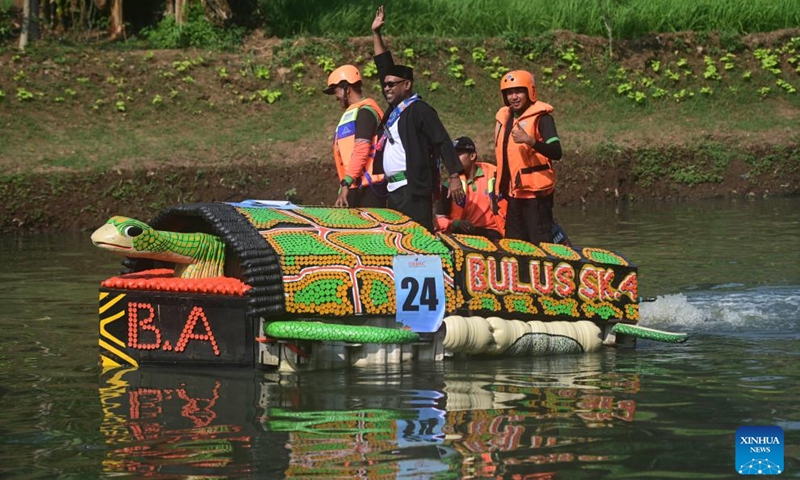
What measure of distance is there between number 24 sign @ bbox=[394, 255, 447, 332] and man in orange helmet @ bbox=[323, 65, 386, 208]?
58.6 inches

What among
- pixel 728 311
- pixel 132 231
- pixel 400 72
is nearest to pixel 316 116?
pixel 728 311

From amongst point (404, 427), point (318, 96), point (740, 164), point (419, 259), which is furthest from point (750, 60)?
point (404, 427)

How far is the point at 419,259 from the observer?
7914 mm

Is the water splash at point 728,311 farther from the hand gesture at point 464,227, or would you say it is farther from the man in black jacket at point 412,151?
the man in black jacket at point 412,151

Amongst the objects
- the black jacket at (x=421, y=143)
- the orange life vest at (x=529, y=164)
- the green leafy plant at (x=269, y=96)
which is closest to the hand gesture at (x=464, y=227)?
the orange life vest at (x=529, y=164)

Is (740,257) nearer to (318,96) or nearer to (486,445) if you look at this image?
(486,445)

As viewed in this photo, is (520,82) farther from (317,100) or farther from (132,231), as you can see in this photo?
(317,100)

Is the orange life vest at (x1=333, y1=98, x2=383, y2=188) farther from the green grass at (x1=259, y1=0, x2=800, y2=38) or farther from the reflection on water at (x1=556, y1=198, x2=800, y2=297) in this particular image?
the green grass at (x1=259, y1=0, x2=800, y2=38)

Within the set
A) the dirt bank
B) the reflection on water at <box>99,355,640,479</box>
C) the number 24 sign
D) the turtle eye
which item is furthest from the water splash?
the dirt bank

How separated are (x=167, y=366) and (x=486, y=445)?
257cm

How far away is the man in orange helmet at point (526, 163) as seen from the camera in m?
9.41

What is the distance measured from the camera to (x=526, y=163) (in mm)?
9508

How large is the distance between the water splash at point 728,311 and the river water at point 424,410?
0.07 feet

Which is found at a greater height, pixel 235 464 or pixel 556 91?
pixel 556 91
